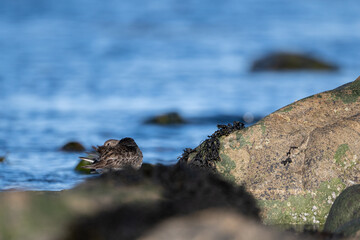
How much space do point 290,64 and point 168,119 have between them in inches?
364

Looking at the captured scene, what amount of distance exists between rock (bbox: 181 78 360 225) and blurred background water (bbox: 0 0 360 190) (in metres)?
2.84

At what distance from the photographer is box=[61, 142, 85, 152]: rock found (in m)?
10.9

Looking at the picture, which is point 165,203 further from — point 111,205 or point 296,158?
point 296,158

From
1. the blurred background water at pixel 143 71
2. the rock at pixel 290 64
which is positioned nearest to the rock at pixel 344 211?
the blurred background water at pixel 143 71

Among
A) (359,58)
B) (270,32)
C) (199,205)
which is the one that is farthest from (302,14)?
(199,205)

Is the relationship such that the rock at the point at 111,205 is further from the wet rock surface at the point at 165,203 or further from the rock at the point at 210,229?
the rock at the point at 210,229

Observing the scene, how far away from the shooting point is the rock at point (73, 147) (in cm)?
1089

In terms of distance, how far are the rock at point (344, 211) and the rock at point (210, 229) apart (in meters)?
1.00

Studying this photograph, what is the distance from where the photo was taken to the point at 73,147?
1094 centimetres

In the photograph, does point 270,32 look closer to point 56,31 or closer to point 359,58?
point 359,58

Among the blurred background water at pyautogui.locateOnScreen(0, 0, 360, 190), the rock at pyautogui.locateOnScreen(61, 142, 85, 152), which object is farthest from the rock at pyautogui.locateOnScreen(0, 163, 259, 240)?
the rock at pyautogui.locateOnScreen(61, 142, 85, 152)

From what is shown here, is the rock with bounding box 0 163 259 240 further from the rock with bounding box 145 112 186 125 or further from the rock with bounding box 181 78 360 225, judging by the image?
A: the rock with bounding box 145 112 186 125

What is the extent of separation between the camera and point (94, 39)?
27.2 metres

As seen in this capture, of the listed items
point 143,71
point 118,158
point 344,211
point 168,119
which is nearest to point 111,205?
point 344,211
